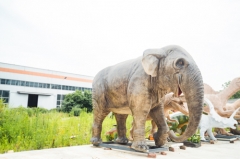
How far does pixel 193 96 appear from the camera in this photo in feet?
10.3

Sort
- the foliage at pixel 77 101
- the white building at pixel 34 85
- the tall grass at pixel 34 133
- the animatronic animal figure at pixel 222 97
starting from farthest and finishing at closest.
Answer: the white building at pixel 34 85 < the foliage at pixel 77 101 < the animatronic animal figure at pixel 222 97 < the tall grass at pixel 34 133

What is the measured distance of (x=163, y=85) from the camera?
3518 mm

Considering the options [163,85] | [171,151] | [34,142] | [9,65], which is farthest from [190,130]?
[9,65]

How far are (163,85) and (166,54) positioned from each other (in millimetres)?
506

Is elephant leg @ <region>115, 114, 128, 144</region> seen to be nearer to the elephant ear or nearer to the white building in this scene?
the elephant ear

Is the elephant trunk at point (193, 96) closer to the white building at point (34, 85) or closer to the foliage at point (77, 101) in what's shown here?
the foliage at point (77, 101)

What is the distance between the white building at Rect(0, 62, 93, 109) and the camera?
2510cm

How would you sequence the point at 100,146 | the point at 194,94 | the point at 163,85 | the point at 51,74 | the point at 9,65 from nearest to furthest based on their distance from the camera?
1. the point at 194,94
2. the point at 163,85
3. the point at 100,146
4. the point at 9,65
5. the point at 51,74

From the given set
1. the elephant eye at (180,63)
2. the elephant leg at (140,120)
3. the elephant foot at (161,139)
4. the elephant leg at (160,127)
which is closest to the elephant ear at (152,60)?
the elephant eye at (180,63)

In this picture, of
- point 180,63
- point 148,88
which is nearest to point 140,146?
point 148,88

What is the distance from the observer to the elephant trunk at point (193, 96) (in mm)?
3090

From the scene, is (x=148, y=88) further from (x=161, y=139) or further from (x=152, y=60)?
(x=161, y=139)

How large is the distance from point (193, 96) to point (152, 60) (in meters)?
0.85

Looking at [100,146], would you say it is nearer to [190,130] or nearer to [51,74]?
[190,130]
